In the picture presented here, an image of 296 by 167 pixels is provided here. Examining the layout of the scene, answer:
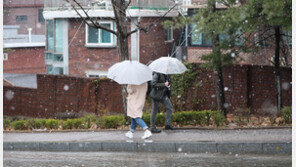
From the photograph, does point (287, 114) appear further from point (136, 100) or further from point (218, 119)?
point (136, 100)

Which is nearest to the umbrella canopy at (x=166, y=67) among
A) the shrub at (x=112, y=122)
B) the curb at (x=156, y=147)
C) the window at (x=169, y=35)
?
the curb at (x=156, y=147)

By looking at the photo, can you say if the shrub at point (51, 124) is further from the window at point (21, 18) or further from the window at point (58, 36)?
the window at point (21, 18)

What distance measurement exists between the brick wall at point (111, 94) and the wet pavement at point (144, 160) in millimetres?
6280

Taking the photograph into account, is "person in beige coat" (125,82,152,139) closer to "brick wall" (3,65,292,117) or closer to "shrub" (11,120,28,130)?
"shrub" (11,120,28,130)

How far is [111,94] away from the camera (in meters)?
18.5

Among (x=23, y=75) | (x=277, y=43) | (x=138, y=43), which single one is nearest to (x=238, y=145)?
(x=277, y=43)

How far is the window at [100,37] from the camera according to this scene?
25250mm

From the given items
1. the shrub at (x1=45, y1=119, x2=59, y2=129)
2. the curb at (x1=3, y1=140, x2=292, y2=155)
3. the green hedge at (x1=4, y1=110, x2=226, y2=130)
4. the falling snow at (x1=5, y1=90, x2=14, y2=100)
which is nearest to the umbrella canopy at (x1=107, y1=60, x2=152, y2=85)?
the curb at (x1=3, y1=140, x2=292, y2=155)

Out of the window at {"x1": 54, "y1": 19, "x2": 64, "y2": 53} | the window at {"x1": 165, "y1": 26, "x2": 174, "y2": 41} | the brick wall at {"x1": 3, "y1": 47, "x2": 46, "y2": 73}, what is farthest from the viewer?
the brick wall at {"x1": 3, "y1": 47, "x2": 46, "y2": 73}

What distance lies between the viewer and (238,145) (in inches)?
407

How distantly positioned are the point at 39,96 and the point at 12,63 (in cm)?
2207

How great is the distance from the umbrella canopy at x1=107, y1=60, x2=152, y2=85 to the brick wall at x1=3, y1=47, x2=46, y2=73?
31.5 m

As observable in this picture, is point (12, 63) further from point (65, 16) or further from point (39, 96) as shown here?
point (39, 96)

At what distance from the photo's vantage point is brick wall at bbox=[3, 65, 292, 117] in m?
Result: 15.9
